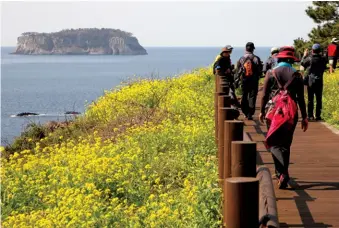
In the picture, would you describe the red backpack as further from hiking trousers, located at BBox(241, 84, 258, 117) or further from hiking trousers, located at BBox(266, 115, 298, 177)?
hiking trousers, located at BBox(241, 84, 258, 117)

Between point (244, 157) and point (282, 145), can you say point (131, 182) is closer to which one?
point (282, 145)

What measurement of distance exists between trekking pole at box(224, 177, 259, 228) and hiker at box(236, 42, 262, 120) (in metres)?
9.92

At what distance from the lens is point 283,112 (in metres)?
7.86

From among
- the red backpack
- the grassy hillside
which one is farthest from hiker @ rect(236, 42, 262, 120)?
the red backpack

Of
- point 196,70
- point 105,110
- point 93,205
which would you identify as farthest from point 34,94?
point 93,205

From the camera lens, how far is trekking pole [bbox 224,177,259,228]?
3.59 metres

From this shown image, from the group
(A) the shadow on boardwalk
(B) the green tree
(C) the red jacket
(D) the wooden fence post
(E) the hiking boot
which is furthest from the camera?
(B) the green tree

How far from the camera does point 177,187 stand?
32.1ft

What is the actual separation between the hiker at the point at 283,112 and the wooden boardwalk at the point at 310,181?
39 centimetres

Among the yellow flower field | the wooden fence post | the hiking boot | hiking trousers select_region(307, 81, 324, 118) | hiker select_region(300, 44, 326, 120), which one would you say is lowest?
the yellow flower field

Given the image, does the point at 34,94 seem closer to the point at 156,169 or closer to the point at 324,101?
the point at 324,101

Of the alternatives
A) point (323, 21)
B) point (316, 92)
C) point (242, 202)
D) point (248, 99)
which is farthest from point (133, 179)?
point (323, 21)

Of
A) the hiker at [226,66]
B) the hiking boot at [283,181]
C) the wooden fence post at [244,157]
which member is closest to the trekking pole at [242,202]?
the wooden fence post at [244,157]

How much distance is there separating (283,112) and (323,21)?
25147mm
